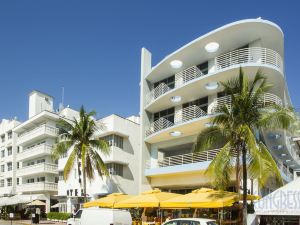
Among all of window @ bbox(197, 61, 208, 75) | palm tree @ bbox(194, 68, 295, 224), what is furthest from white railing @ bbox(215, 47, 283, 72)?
palm tree @ bbox(194, 68, 295, 224)

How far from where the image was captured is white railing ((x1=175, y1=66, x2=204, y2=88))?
1353 inches

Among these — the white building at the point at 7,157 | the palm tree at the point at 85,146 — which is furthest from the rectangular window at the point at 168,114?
the white building at the point at 7,157

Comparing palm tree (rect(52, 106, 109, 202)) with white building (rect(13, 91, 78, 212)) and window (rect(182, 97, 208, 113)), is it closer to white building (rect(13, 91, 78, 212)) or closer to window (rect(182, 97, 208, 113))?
window (rect(182, 97, 208, 113))

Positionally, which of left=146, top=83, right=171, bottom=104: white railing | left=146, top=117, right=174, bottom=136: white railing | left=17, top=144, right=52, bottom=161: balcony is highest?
left=146, top=83, right=171, bottom=104: white railing

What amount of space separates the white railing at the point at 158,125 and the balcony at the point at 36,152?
20.4 metres

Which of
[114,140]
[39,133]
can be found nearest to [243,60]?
[114,140]

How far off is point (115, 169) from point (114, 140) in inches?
122

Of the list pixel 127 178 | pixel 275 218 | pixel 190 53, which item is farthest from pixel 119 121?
pixel 275 218

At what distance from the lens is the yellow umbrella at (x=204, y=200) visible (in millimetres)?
20559

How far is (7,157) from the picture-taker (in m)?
66.7

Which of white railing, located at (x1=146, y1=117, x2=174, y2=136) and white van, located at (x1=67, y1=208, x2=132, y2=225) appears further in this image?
white railing, located at (x1=146, y1=117, x2=174, y2=136)

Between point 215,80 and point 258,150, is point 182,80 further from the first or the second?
point 258,150

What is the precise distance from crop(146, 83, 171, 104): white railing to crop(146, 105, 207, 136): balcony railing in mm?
2450

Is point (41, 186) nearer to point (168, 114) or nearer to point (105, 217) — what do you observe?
point (168, 114)
